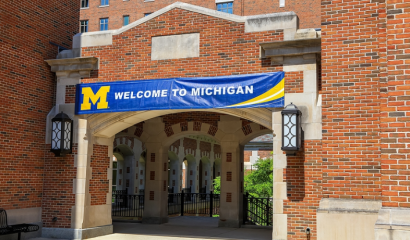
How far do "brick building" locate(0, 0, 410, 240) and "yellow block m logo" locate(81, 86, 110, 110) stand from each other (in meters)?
0.30

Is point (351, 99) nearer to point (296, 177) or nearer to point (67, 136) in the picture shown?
point (296, 177)

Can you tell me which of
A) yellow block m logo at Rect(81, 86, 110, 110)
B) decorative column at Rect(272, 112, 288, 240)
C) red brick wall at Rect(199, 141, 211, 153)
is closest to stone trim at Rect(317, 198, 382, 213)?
decorative column at Rect(272, 112, 288, 240)

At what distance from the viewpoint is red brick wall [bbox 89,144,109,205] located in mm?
12625

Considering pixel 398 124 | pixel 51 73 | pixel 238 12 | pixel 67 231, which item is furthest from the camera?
pixel 238 12

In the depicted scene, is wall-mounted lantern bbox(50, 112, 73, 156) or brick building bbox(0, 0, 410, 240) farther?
wall-mounted lantern bbox(50, 112, 73, 156)

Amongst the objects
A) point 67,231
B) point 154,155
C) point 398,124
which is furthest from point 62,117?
point 398,124

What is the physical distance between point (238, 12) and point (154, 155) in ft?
60.9

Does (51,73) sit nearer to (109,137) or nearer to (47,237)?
(109,137)

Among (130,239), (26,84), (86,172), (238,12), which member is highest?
(238,12)

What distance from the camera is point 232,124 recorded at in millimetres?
16062

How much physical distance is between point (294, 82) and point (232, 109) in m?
1.68

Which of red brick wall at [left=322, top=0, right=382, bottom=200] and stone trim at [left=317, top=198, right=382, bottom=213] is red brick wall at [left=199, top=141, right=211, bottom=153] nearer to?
red brick wall at [left=322, top=0, right=382, bottom=200]

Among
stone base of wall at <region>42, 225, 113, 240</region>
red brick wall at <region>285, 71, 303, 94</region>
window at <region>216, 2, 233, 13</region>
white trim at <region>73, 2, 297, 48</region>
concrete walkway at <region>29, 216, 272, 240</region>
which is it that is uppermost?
window at <region>216, 2, 233, 13</region>

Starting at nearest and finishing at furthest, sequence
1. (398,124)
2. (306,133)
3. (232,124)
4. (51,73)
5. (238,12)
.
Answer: (398,124), (306,133), (51,73), (232,124), (238,12)
